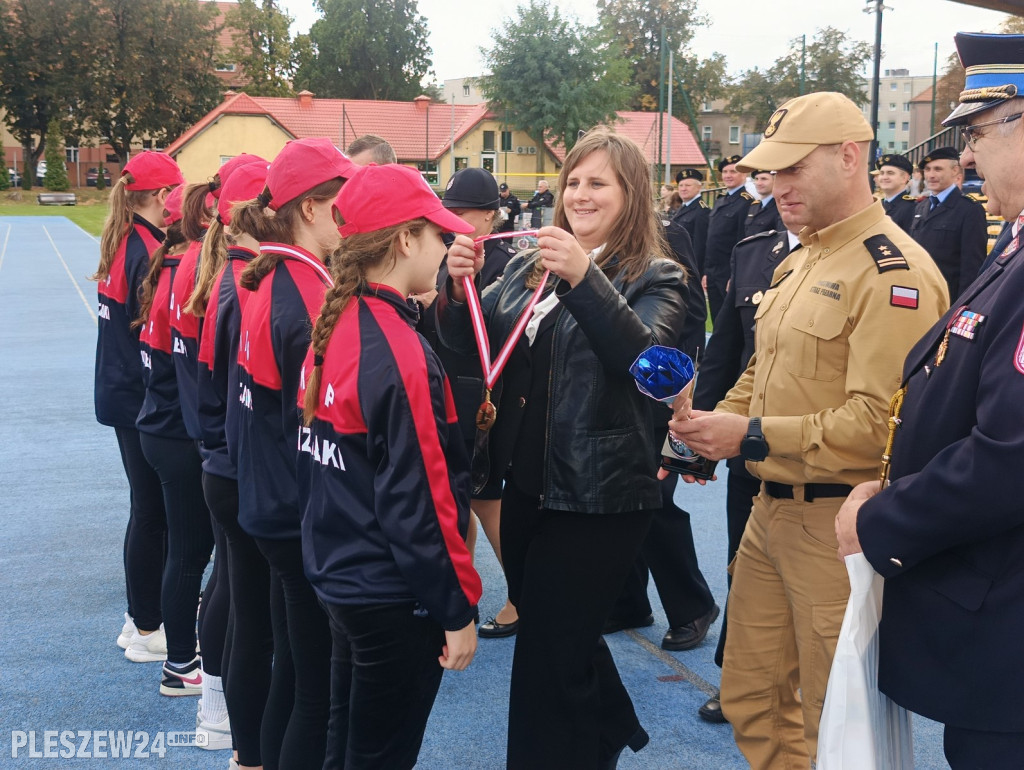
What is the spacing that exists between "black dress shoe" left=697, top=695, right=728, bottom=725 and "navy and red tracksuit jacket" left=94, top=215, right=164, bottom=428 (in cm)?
271

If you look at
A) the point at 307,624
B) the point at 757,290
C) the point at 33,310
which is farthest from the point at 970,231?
the point at 33,310

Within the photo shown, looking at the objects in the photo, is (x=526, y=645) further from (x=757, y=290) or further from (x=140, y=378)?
(x=140, y=378)

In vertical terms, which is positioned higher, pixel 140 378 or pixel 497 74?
pixel 497 74

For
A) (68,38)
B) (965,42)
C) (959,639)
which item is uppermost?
(68,38)

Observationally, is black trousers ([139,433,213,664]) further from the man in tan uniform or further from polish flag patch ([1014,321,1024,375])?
polish flag patch ([1014,321,1024,375])

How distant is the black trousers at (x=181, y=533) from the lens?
3.75 meters

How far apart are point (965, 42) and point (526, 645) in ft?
6.58

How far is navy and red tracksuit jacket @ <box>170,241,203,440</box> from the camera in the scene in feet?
11.4

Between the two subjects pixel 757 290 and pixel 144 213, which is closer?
pixel 757 290

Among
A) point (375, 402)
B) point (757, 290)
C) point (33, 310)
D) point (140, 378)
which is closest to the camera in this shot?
point (375, 402)

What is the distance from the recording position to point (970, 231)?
10.0 m

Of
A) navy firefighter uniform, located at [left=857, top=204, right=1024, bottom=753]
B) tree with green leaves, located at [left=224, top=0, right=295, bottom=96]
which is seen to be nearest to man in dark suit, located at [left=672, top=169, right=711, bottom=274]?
navy firefighter uniform, located at [left=857, top=204, right=1024, bottom=753]

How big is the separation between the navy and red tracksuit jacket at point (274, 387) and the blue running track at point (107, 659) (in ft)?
3.04

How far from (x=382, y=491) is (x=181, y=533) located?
1856 mm
